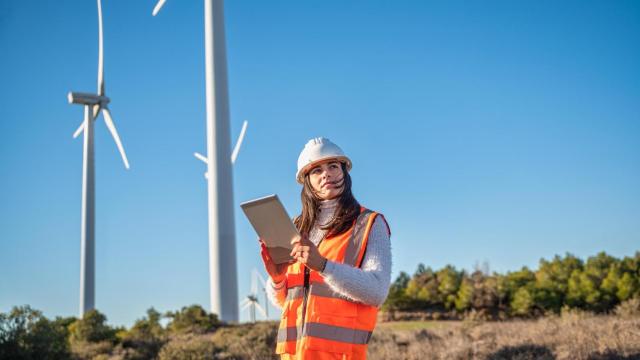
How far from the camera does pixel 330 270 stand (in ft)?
Answer: 10.7

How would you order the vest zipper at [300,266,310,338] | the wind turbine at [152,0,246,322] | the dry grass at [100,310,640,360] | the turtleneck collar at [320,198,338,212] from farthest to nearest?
the wind turbine at [152,0,246,322]
the dry grass at [100,310,640,360]
the turtleneck collar at [320,198,338,212]
the vest zipper at [300,266,310,338]

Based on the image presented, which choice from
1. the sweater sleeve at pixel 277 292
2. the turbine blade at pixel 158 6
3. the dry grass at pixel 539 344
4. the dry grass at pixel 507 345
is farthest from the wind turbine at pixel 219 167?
the sweater sleeve at pixel 277 292

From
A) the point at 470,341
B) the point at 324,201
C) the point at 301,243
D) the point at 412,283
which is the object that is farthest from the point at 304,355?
the point at 412,283

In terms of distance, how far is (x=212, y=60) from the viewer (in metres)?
30.1

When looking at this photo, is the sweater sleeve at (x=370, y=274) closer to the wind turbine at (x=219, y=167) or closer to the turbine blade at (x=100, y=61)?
the wind turbine at (x=219, y=167)

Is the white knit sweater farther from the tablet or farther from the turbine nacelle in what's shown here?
the turbine nacelle

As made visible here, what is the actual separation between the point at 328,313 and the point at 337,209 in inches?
25.2

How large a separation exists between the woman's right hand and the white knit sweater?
0.06m

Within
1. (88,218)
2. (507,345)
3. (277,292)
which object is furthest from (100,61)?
(277,292)

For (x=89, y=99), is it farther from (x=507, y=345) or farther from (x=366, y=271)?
(x=366, y=271)

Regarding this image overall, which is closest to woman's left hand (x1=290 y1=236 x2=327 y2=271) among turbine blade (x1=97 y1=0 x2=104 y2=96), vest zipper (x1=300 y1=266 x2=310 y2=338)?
vest zipper (x1=300 y1=266 x2=310 y2=338)

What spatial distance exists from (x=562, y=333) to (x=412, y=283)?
29887mm

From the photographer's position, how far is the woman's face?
12.5ft

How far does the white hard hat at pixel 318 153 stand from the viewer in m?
3.76
